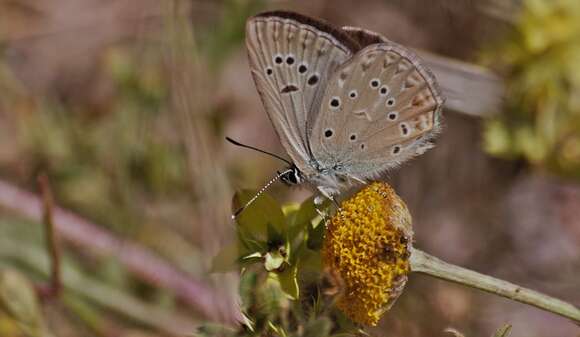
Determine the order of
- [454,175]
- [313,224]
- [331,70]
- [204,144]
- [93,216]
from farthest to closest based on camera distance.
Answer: [454,175]
[93,216]
[204,144]
[331,70]
[313,224]

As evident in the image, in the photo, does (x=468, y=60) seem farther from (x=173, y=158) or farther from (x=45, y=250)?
(x=45, y=250)

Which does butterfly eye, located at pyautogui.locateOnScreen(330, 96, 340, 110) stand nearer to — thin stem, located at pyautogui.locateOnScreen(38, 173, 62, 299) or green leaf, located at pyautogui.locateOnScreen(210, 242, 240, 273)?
green leaf, located at pyautogui.locateOnScreen(210, 242, 240, 273)

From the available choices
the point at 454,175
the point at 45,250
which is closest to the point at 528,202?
the point at 454,175

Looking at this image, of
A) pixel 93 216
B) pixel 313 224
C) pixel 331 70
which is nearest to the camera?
pixel 313 224

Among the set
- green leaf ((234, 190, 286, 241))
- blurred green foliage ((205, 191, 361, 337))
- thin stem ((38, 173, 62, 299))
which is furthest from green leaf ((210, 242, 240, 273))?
thin stem ((38, 173, 62, 299))

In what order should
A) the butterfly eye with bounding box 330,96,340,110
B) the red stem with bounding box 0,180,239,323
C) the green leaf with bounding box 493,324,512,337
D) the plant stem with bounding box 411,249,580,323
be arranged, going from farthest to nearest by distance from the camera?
the red stem with bounding box 0,180,239,323
the butterfly eye with bounding box 330,96,340,110
the plant stem with bounding box 411,249,580,323
the green leaf with bounding box 493,324,512,337

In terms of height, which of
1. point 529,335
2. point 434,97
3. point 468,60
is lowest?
point 529,335
